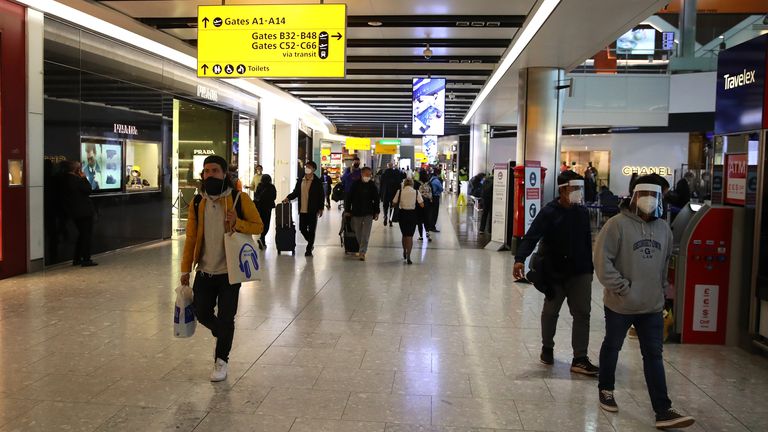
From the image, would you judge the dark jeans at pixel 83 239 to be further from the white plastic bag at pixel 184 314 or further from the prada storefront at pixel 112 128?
the white plastic bag at pixel 184 314

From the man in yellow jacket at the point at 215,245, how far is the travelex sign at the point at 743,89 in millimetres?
4464

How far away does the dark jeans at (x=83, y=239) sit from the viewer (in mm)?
9780

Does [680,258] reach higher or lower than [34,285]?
higher

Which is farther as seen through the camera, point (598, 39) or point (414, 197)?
point (414, 197)

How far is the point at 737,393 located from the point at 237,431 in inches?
138

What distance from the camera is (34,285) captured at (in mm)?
8156

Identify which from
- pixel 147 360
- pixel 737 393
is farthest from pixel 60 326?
pixel 737 393

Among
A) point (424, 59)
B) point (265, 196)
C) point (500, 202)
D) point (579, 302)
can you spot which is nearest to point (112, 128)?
point (265, 196)

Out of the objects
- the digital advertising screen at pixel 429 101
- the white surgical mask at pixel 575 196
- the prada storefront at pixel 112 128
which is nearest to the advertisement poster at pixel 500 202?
the digital advertising screen at pixel 429 101

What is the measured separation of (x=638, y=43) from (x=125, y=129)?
642 inches

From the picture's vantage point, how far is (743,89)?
5898 millimetres

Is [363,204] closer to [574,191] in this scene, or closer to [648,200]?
[574,191]

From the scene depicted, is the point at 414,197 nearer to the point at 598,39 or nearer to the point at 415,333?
the point at 598,39

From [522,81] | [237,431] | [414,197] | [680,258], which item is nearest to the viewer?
[237,431]
